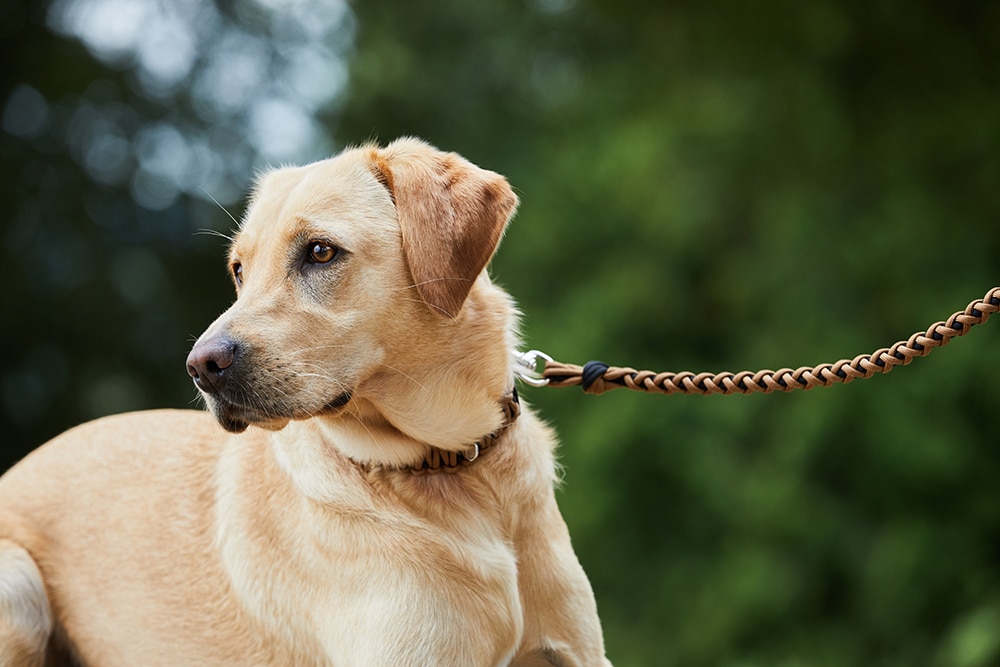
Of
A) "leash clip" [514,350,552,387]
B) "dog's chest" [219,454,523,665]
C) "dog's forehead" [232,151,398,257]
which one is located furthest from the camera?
"leash clip" [514,350,552,387]

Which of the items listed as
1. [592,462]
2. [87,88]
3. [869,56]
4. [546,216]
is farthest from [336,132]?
[869,56]

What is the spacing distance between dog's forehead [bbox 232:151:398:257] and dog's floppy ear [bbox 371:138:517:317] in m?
0.07

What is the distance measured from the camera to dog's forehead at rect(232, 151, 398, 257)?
2.83 m

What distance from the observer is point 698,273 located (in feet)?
28.7

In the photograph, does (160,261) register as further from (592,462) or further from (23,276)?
(592,462)

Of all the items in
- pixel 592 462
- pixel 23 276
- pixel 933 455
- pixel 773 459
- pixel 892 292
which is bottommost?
pixel 23 276

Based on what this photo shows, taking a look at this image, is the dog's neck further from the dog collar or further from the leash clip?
the leash clip

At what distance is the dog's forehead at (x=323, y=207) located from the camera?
111 inches

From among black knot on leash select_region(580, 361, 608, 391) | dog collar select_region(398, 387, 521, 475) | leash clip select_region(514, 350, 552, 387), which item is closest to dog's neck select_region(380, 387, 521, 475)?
dog collar select_region(398, 387, 521, 475)

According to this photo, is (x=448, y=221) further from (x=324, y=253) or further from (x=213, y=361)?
(x=213, y=361)

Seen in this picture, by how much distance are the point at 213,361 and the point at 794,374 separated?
1639 millimetres

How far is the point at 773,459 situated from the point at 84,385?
22.3 feet

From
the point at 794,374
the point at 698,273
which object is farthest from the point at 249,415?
the point at 698,273

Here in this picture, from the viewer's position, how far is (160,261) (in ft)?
36.1
